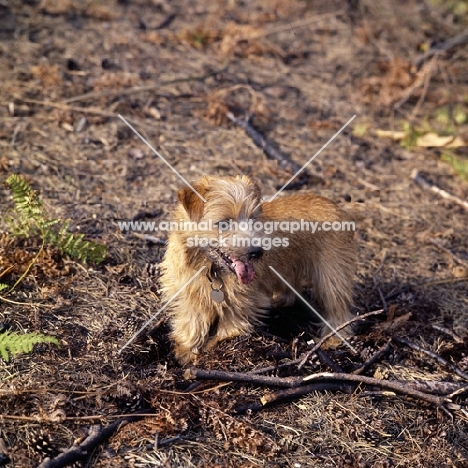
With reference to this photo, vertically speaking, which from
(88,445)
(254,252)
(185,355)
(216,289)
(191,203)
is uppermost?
(191,203)

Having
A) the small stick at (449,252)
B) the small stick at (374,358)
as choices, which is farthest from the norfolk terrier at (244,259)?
the small stick at (449,252)

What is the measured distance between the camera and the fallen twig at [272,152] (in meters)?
6.88

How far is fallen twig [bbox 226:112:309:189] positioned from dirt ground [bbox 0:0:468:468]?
95 mm

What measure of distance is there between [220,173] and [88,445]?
12.5 feet

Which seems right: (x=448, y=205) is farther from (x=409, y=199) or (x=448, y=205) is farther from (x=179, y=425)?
(x=179, y=425)

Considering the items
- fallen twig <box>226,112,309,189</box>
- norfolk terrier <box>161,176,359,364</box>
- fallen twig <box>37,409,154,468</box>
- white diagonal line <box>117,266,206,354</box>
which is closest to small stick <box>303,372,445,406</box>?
norfolk terrier <box>161,176,359,364</box>

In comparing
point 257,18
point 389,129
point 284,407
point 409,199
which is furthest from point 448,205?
point 257,18

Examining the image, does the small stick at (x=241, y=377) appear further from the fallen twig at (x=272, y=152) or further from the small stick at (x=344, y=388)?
the fallen twig at (x=272, y=152)

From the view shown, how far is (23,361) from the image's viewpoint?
4008mm

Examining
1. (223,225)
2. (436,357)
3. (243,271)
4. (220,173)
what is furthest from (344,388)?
(220,173)

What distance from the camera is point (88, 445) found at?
137 inches

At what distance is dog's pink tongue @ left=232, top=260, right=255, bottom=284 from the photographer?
431 centimetres

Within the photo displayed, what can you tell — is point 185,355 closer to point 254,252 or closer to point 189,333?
point 189,333

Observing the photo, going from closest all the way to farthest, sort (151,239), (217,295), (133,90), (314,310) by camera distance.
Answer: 1. (217,295)
2. (314,310)
3. (151,239)
4. (133,90)
